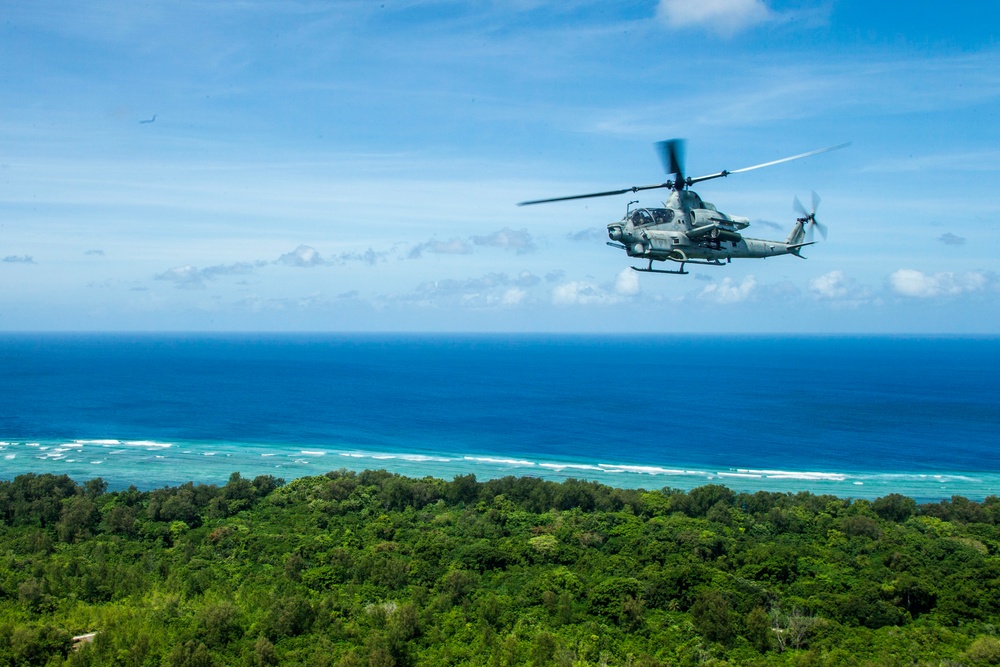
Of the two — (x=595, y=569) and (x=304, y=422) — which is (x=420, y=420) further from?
(x=595, y=569)

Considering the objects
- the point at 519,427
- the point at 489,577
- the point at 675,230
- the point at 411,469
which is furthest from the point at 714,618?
the point at 519,427

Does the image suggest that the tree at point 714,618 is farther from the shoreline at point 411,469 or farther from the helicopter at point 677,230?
the shoreline at point 411,469

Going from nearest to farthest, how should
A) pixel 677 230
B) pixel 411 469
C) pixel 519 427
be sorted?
pixel 677 230, pixel 411 469, pixel 519 427

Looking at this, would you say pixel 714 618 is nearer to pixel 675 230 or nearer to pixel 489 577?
pixel 489 577

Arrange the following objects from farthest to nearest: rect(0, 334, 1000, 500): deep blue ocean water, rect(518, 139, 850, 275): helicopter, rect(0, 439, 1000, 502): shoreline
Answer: rect(0, 334, 1000, 500): deep blue ocean water < rect(0, 439, 1000, 502): shoreline < rect(518, 139, 850, 275): helicopter

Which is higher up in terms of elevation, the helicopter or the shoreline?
the helicopter

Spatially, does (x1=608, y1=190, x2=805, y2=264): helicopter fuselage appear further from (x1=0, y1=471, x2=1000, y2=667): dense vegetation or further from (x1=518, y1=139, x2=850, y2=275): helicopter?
(x1=0, y1=471, x2=1000, y2=667): dense vegetation

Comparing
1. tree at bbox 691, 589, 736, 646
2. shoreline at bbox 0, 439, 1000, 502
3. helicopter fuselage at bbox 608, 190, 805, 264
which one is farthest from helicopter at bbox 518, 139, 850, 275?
shoreline at bbox 0, 439, 1000, 502
